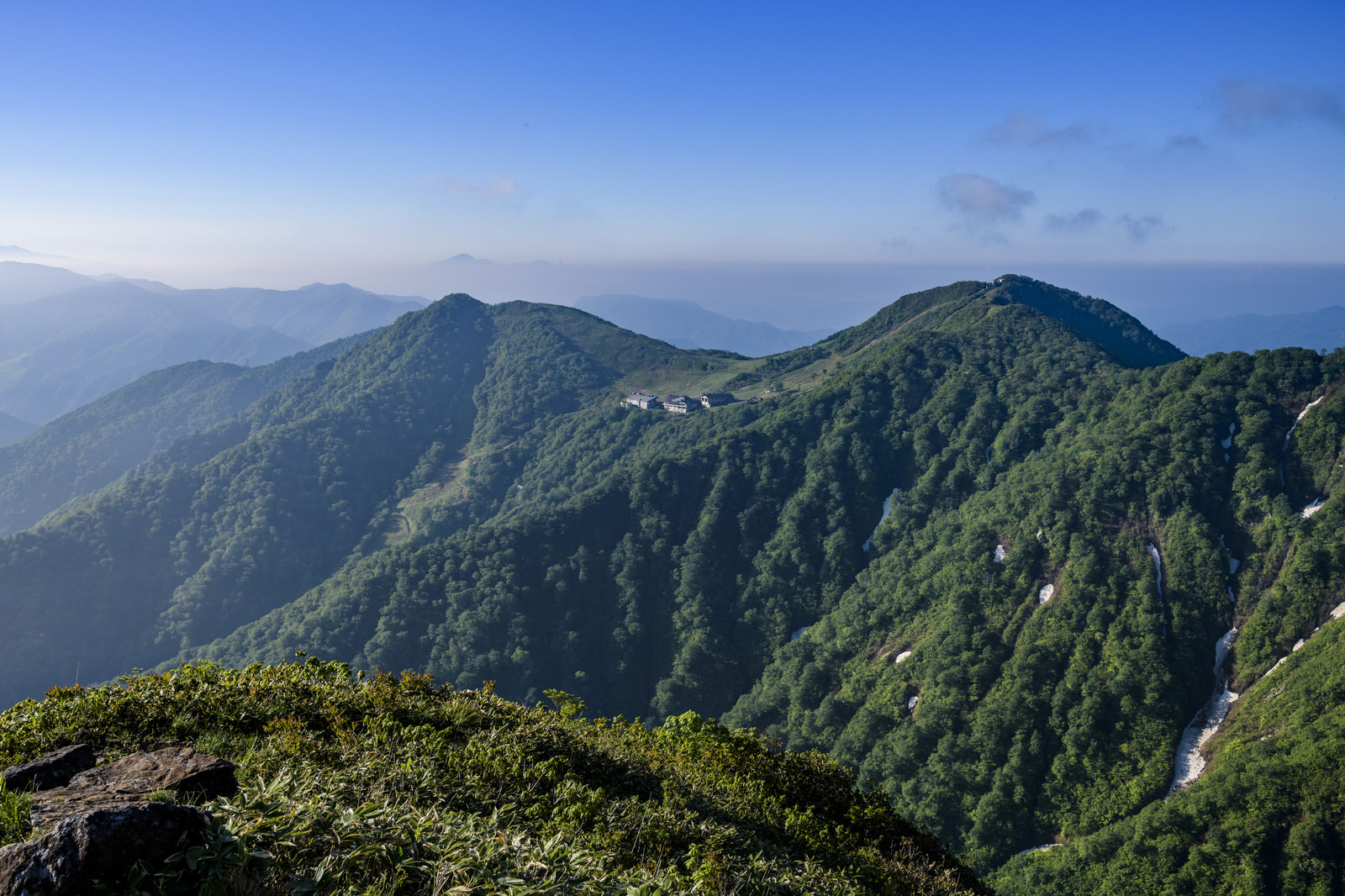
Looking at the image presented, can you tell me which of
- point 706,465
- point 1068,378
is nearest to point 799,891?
point 706,465

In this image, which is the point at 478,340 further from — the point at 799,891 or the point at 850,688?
the point at 799,891

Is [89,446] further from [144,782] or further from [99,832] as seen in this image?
[99,832]

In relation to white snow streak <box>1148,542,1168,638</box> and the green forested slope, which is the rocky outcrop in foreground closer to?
white snow streak <box>1148,542,1168,638</box>

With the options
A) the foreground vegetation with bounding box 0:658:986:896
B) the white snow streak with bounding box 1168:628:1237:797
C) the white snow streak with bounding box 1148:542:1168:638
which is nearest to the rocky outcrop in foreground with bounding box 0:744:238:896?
the foreground vegetation with bounding box 0:658:986:896

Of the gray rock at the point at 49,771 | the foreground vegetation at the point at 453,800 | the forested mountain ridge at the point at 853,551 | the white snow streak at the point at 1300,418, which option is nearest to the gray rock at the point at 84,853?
the foreground vegetation at the point at 453,800

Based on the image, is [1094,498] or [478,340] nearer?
[1094,498]

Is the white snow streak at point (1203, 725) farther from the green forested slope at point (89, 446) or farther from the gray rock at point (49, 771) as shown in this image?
the green forested slope at point (89, 446)

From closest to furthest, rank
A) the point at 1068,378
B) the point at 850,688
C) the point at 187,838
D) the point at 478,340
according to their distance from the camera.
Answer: the point at 187,838 → the point at 850,688 → the point at 1068,378 → the point at 478,340
